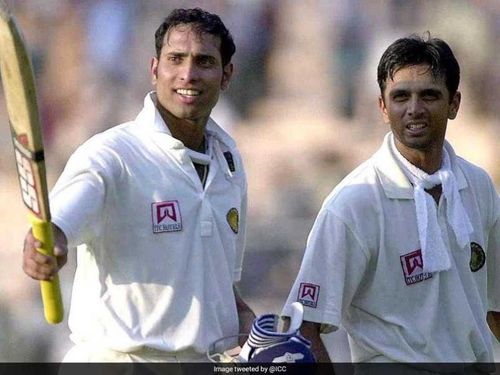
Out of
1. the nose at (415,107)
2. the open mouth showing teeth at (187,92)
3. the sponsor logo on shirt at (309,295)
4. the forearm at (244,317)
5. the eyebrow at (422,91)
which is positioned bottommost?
the forearm at (244,317)

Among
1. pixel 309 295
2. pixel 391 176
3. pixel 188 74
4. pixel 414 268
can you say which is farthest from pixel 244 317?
pixel 188 74

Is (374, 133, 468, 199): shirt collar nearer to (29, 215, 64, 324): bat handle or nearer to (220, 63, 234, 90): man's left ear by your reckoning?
(220, 63, 234, 90): man's left ear

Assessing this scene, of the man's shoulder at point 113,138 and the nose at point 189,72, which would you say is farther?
the nose at point 189,72

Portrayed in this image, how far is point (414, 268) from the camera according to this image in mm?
4070

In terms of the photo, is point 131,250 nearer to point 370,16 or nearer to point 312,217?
point 312,217

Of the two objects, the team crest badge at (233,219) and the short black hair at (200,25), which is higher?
the short black hair at (200,25)

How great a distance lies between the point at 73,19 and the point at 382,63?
11.2 ft

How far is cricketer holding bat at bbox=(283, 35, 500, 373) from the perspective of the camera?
13.3 feet

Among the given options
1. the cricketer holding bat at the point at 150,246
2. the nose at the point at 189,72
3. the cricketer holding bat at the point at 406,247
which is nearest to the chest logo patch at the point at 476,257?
the cricketer holding bat at the point at 406,247

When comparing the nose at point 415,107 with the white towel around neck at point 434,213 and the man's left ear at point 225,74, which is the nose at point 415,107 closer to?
the white towel around neck at point 434,213

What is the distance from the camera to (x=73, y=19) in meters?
7.35

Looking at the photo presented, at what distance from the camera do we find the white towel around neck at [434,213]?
4.07 m

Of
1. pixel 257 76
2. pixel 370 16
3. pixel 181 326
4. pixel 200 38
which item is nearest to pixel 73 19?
pixel 257 76

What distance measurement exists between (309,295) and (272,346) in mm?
316
